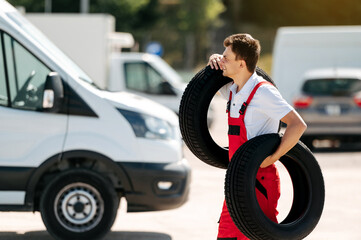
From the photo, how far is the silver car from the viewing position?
1580cm

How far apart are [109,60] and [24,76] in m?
10.6

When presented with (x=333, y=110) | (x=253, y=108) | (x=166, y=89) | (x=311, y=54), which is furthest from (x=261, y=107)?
(x=311, y=54)

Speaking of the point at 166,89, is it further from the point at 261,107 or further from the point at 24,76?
the point at 261,107

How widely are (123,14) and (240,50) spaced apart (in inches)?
1833

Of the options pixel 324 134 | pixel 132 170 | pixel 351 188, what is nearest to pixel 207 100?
pixel 132 170

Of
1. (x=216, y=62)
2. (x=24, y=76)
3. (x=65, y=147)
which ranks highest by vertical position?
(x=216, y=62)

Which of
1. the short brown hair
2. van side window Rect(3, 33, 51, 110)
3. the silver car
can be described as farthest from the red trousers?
the silver car

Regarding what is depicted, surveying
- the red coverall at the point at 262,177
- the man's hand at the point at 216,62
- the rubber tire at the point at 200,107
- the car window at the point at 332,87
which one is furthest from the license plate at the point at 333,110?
the red coverall at the point at 262,177

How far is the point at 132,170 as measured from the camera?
7.34 m

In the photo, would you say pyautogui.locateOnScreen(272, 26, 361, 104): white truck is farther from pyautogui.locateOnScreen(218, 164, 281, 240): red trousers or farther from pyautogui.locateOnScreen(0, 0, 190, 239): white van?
pyautogui.locateOnScreen(218, 164, 281, 240): red trousers

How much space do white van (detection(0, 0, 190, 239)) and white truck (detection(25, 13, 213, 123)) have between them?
371 inches

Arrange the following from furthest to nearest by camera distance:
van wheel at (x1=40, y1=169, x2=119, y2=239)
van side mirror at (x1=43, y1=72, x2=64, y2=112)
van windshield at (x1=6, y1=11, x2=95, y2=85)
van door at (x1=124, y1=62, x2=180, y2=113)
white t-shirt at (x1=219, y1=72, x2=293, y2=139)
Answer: van door at (x1=124, y1=62, x2=180, y2=113) < van windshield at (x1=6, y1=11, x2=95, y2=85) < van wheel at (x1=40, y1=169, x2=119, y2=239) < van side mirror at (x1=43, y1=72, x2=64, y2=112) < white t-shirt at (x1=219, y1=72, x2=293, y2=139)

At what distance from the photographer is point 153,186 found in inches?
291

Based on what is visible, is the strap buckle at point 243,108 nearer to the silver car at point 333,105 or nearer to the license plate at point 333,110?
the silver car at point 333,105
